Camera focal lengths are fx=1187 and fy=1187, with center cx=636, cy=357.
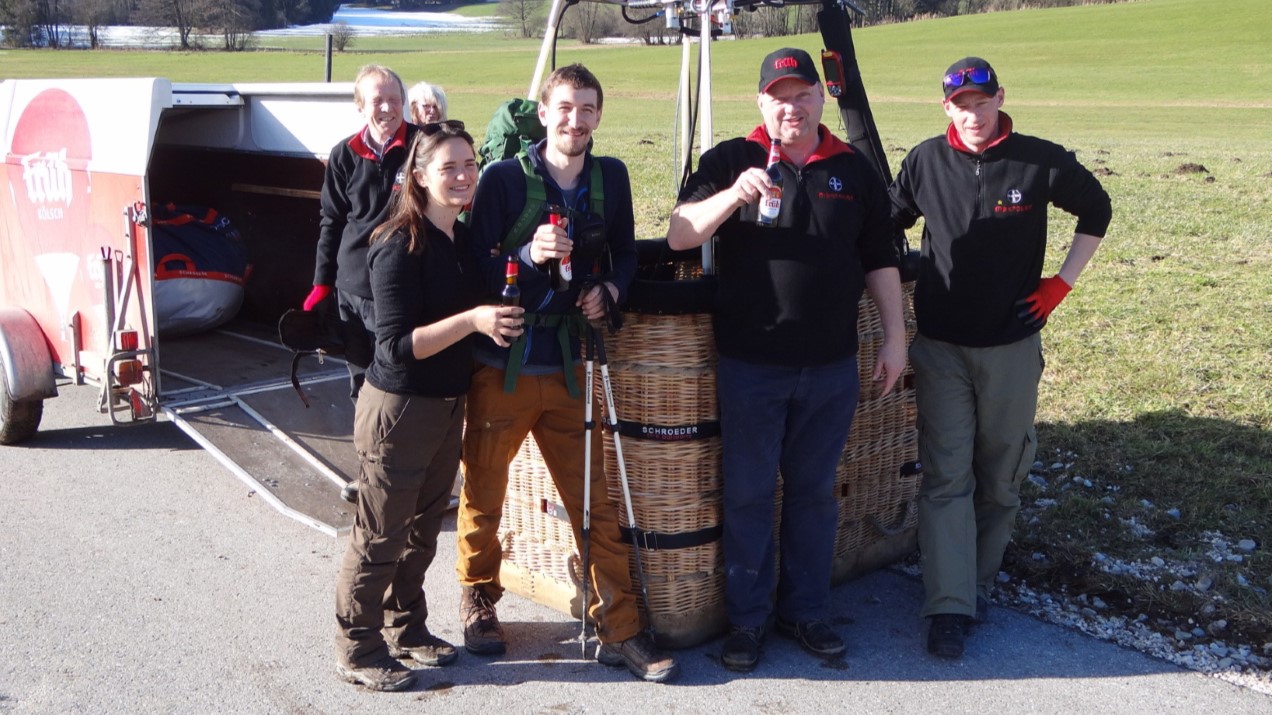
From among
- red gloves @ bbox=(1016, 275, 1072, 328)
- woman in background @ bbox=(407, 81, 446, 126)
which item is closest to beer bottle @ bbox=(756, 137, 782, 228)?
red gloves @ bbox=(1016, 275, 1072, 328)

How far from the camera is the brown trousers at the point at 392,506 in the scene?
389cm

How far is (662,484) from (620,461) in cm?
23

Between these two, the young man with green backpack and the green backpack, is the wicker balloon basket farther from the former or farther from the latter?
the green backpack

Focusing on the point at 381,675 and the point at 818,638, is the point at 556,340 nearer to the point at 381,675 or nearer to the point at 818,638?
the point at 381,675

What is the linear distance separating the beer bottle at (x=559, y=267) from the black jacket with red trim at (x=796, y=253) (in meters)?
0.51

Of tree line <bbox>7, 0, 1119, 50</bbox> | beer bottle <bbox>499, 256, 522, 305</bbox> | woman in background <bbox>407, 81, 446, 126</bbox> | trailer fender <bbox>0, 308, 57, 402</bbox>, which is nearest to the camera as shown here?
beer bottle <bbox>499, 256, 522, 305</bbox>

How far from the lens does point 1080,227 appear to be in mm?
4492

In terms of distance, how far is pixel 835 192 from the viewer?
158 inches

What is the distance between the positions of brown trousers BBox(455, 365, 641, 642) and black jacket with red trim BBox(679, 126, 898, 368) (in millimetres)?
636

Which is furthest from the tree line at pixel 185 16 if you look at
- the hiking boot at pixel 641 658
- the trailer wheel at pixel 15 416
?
the hiking boot at pixel 641 658

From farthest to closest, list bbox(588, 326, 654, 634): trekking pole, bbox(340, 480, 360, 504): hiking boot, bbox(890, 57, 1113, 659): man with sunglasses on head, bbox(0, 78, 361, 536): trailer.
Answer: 1. bbox(0, 78, 361, 536): trailer
2. bbox(340, 480, 360, 504): hiking boot
3. bbox(890, 57, 1113, 659): man with sunglasses on head
4. bbox(588, 326, 654, 634): trekking pole

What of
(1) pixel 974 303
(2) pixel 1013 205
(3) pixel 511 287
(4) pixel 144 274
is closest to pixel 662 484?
(3) pixel 511 287

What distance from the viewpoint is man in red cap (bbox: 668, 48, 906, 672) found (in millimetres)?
3988

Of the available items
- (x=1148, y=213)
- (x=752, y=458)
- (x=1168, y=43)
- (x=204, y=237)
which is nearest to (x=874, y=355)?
(x=752, y=458)
